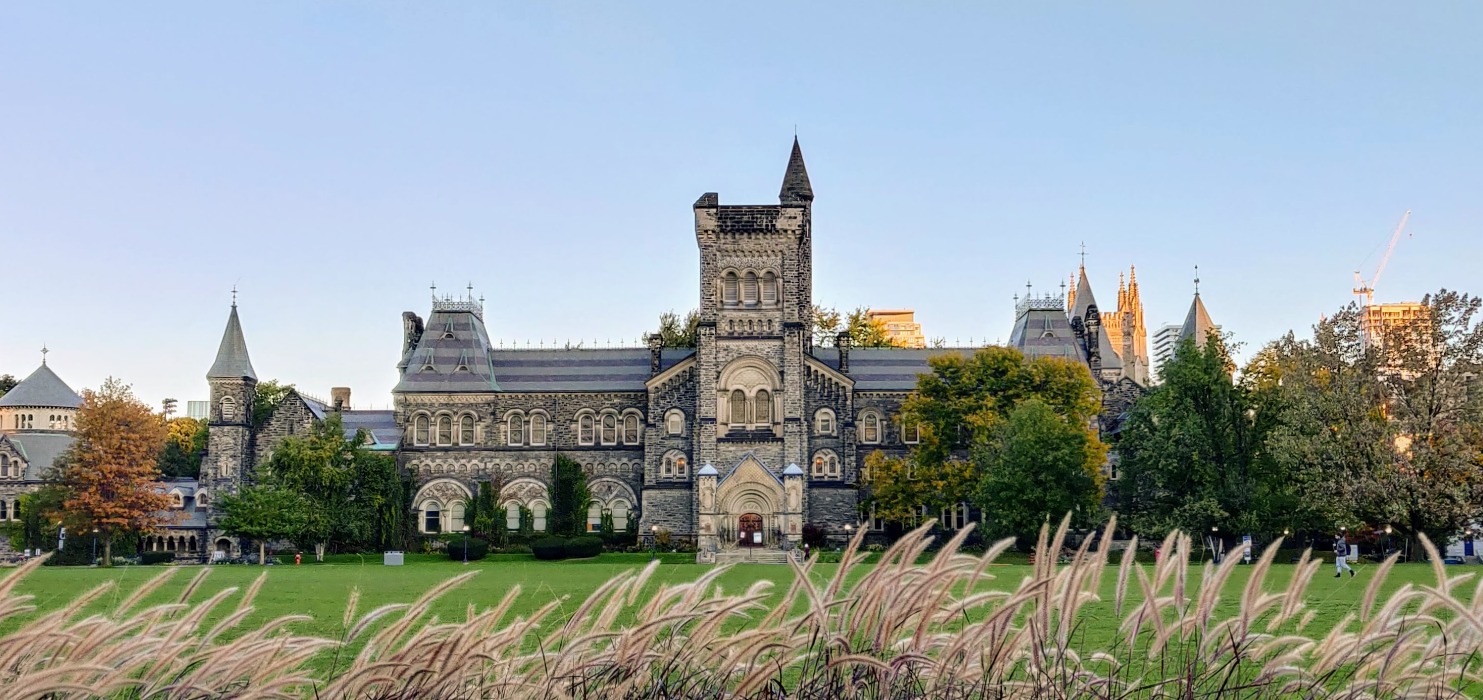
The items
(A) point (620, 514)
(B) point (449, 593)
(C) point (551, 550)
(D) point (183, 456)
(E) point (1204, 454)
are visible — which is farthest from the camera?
(D) point (183, 456)

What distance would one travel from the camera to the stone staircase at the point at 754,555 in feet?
182

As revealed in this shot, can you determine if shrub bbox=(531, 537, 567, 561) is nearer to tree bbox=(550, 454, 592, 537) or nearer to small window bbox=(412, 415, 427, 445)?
tree bbox=(550, 454, 592, 537)

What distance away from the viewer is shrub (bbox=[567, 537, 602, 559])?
57.2m

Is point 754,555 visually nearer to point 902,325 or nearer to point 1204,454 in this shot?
point 1204,454

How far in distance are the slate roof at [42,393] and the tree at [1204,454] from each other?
65.0m

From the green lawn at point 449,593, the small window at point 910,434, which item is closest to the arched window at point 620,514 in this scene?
the small window at point 910,434

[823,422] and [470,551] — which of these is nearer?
[470,551]

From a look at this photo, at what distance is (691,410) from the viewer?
6462 centimetres

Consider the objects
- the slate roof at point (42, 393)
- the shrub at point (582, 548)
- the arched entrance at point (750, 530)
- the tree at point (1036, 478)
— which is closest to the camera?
the tree at point (1036, 478)

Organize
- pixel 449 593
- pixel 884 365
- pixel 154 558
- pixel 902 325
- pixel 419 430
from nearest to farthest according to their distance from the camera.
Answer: pixel 449 593 < pixel 154 558 < pixel 419 430 < pixel 884 365 < pixel 902 325

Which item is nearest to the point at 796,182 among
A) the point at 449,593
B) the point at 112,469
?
the point at 112,469

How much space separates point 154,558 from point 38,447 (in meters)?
20.8

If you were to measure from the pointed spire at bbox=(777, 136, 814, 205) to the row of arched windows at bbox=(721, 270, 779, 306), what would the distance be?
7013mm

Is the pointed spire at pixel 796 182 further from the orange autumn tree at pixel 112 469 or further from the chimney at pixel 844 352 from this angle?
the orange autumn tree at pixel 112 469
